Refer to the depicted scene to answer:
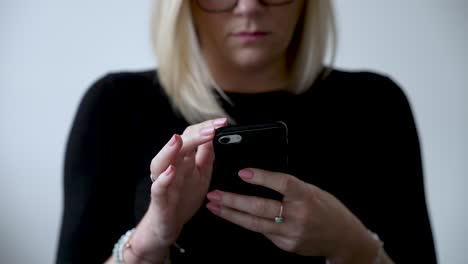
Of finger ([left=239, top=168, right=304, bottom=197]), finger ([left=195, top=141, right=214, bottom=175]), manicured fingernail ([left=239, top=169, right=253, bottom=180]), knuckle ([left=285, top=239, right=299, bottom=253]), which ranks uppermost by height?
finger ([left=195, top=141, right=214, bottom=175])

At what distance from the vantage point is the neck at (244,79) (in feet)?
2.30

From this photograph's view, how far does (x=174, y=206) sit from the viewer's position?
44 centimetres

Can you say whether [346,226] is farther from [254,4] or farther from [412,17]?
[412,17]

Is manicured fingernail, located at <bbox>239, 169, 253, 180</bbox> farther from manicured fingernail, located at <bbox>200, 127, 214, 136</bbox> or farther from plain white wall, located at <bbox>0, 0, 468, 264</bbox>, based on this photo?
plain white wall, located at <bbox>0, 0, 468, 264</bbox>

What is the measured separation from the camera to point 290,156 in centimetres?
61

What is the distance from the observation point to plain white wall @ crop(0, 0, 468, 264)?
94cm

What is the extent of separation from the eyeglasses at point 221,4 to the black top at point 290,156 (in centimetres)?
14

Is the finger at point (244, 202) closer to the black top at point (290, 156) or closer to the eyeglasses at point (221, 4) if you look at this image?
the black top at point (290, 156)

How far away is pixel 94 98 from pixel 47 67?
13.8 inches

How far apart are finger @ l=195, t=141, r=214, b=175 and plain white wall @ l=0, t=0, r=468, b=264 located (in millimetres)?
590

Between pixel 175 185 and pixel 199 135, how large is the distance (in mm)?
57

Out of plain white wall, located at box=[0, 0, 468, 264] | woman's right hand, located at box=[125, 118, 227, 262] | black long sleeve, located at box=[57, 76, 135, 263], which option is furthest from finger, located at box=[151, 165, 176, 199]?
plain white wall, located at box=[0, 0, 468, 264]

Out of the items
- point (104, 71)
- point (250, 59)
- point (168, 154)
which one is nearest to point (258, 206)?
point (168, 154)

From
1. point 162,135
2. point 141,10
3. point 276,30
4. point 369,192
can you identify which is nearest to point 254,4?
point 276,30
